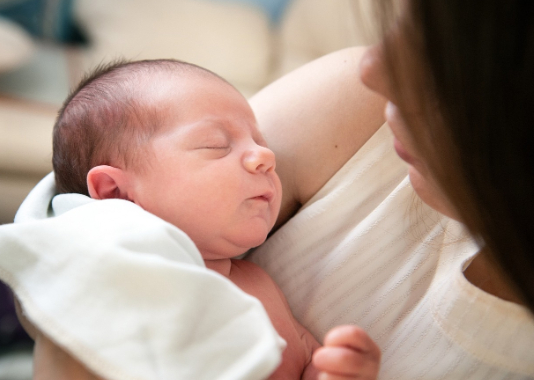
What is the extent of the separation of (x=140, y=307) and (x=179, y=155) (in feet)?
0.80

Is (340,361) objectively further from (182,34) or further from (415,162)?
(182,34)

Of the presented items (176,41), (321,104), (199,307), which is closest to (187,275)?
(199,307)

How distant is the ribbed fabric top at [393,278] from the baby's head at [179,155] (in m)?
0.11

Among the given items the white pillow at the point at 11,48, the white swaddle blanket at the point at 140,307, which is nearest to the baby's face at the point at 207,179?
the white swaddle blanket at the point at 140,307

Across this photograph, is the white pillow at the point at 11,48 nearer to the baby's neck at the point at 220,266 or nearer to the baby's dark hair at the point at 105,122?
the baby's dark hair at the point at 105,122

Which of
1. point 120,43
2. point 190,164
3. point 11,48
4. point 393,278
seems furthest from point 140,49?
point 393,278

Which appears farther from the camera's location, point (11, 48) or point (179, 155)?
point (11, 48)

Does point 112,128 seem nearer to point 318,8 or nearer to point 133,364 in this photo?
point 133,364

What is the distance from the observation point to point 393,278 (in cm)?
76

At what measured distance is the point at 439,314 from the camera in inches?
27.0

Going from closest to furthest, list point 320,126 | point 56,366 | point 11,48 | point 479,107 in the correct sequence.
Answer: point 479,107 → point 56,366 → point 320,126 → point 11,48

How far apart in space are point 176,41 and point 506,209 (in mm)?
2074

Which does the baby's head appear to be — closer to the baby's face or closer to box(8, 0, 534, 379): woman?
the baby's face

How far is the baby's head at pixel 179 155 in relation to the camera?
2.32 feet
